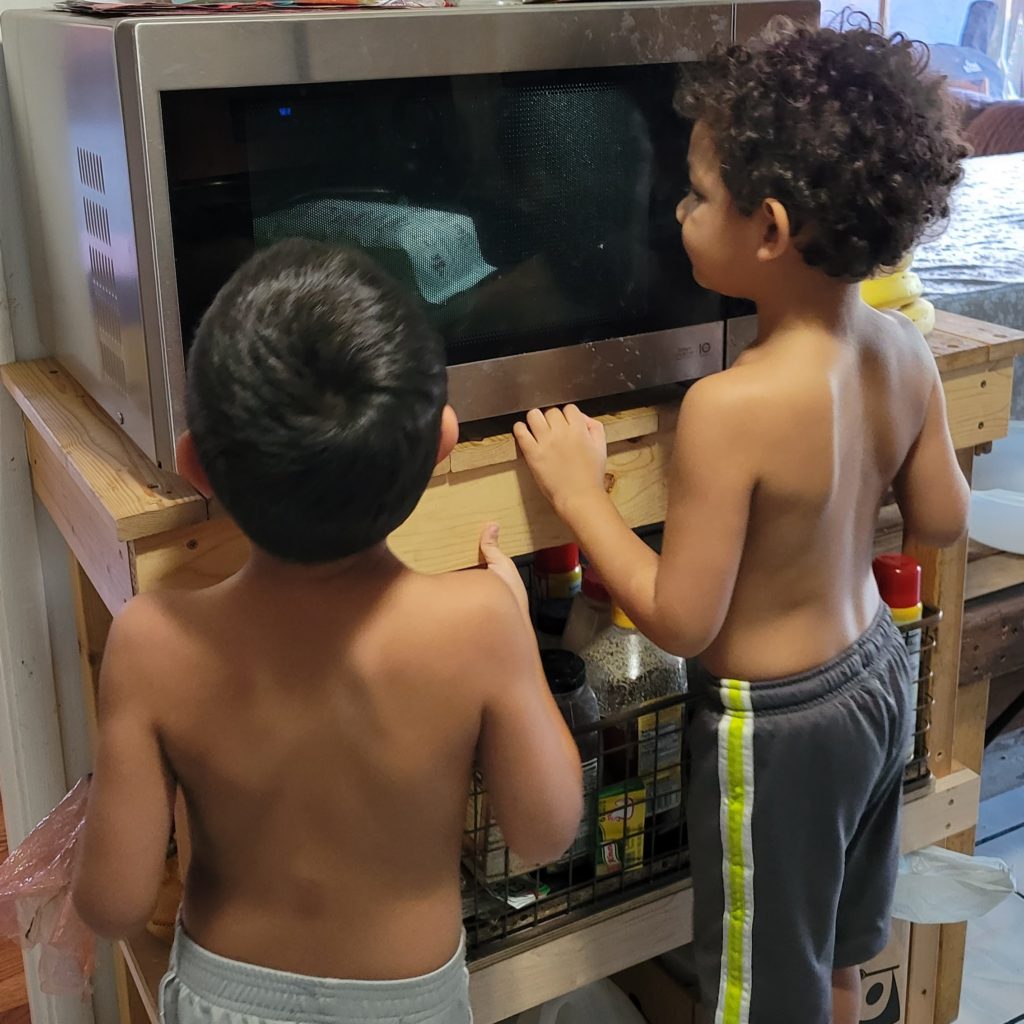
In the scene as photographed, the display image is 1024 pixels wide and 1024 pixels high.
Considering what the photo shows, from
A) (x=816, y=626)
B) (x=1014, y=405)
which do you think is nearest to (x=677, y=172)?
(x=816, y=626)

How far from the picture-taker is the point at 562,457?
0.93m

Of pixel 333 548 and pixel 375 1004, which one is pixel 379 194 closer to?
pixel 333 548

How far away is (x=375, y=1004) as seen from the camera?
80 centimetres

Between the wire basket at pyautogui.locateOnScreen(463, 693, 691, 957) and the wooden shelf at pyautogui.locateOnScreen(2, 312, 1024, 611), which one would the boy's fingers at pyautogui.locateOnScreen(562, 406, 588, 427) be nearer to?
the wooden shelf at pyautogui.locateOnScreen(2, 312, 1024, 611)

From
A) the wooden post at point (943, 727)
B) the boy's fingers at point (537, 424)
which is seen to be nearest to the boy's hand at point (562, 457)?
the boy's fingers at point (537, 424)

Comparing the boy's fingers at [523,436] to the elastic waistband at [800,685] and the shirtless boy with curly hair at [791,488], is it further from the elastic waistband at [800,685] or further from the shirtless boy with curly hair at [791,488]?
the elastic waistband at [800,685]

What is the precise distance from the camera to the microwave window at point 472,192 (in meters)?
0.78

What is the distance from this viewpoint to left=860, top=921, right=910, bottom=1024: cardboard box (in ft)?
4.49

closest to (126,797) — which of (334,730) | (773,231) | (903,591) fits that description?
(334,730)

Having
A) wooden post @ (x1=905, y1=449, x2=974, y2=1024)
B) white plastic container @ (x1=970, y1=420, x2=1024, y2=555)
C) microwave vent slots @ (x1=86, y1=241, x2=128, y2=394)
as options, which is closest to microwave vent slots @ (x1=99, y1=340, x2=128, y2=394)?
microwave vent slots @ (x1=86, y1=241, x2=128, y2=394)

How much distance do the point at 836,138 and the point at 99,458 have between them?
0.55 m

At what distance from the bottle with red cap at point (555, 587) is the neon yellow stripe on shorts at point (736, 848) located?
0.23 m

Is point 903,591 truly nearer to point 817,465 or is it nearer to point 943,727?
point 943,727

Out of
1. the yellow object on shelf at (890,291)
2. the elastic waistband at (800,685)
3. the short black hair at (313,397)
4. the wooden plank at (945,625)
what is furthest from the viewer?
the wooden plank at (945,625)
